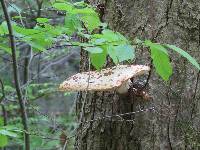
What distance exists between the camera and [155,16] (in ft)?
7.82

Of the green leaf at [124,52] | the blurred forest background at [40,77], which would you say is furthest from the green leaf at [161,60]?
the blurred forest background at [40,77]

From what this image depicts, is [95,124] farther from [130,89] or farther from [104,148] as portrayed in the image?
[130,89]

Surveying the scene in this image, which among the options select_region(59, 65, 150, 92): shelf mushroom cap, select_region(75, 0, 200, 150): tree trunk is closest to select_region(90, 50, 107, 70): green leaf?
select_region(59, 65, 150, 92): shelf mushroom cap

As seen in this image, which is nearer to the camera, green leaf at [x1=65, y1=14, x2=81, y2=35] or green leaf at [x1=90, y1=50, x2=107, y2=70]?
green leaf at [x1=90, y1=50, x2=107, y2=70]

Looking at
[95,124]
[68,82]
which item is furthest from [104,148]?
[68,82]

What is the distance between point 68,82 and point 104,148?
54 centimetres

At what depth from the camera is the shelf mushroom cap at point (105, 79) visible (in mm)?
2025

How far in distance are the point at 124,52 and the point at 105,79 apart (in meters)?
0.32

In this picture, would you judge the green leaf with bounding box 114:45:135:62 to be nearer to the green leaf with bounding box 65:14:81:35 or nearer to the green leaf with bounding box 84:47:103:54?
the green leaf with bounding box 84:47:103:54

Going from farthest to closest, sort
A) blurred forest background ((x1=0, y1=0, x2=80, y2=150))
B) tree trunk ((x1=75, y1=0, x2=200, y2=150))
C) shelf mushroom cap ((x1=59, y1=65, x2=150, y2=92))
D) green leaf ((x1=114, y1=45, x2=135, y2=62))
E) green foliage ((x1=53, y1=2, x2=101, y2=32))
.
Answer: blurred forest background ((x1=0, y1=0, x2=80, y2=150)) < tree trunk ((x1=75, y1=0, x2=200, y2=150)) < green foliage ((x1=53, y1=2, x2=101, y2=32)) < shelf mushroom cap ((x1=59, y1=65, x2=150, y2=92)) < green leaf ((x1=114, y1=45, x2=135, y2=62))

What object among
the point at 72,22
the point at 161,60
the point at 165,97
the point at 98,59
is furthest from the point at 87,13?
the point at 165,97

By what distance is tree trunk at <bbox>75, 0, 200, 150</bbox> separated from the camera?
7.65 feet

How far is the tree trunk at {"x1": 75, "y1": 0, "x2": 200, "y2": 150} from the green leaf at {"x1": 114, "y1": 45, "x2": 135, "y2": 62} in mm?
572

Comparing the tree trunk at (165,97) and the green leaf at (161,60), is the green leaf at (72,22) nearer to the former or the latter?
the tree trunk at (165,97)
